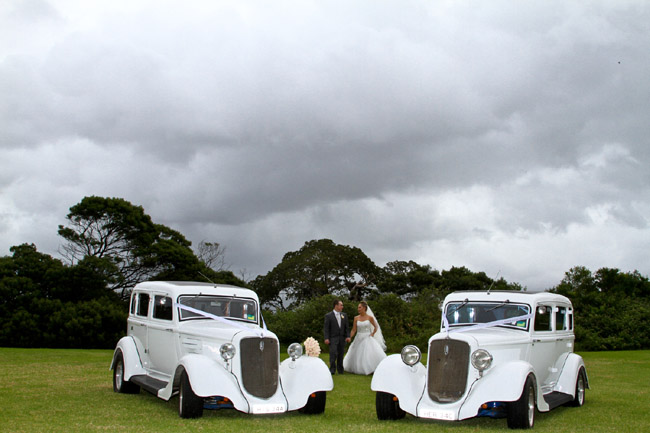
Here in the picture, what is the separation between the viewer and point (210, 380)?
8102 millimetres

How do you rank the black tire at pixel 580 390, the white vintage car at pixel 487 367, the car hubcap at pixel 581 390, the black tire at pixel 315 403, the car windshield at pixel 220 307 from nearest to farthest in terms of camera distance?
the white vintage car at pixel 487 367, the black tire at pixel 315 403, the car windshield at pixel 220 307, the black tire at pixel 580 390, the car hubcap at pixel 581 390

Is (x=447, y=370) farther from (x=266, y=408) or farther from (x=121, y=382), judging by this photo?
(x=121, y=382)

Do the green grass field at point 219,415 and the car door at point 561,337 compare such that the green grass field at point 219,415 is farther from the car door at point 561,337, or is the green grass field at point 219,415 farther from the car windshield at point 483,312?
the car windshield at point 483,312

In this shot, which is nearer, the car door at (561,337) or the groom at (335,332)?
the car door at (561,337)

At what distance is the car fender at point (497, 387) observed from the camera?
7.59 meters

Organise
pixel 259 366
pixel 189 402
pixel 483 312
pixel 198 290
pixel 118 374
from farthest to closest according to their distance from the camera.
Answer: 1. pixel 118 374
2. pixel 198 290
3. pixel 483 312
4. pixel 259 366
5. pixel 189 402

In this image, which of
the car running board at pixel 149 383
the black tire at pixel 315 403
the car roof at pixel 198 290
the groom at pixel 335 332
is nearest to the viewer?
the black tire at pixel 315 403

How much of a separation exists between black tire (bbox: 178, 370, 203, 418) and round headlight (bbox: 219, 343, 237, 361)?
2.19 feet

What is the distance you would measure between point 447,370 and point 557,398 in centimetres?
264

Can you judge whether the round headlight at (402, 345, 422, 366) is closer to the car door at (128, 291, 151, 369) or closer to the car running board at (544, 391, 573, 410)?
the car running board at (544, 391, 573, 410)

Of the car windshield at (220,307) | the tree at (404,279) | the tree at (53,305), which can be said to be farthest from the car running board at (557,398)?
the tree at (404,279)

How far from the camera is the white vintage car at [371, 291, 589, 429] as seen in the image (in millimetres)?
7746

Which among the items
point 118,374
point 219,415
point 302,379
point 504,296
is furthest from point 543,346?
point 118,374

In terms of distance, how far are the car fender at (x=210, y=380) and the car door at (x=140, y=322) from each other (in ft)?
8.95
